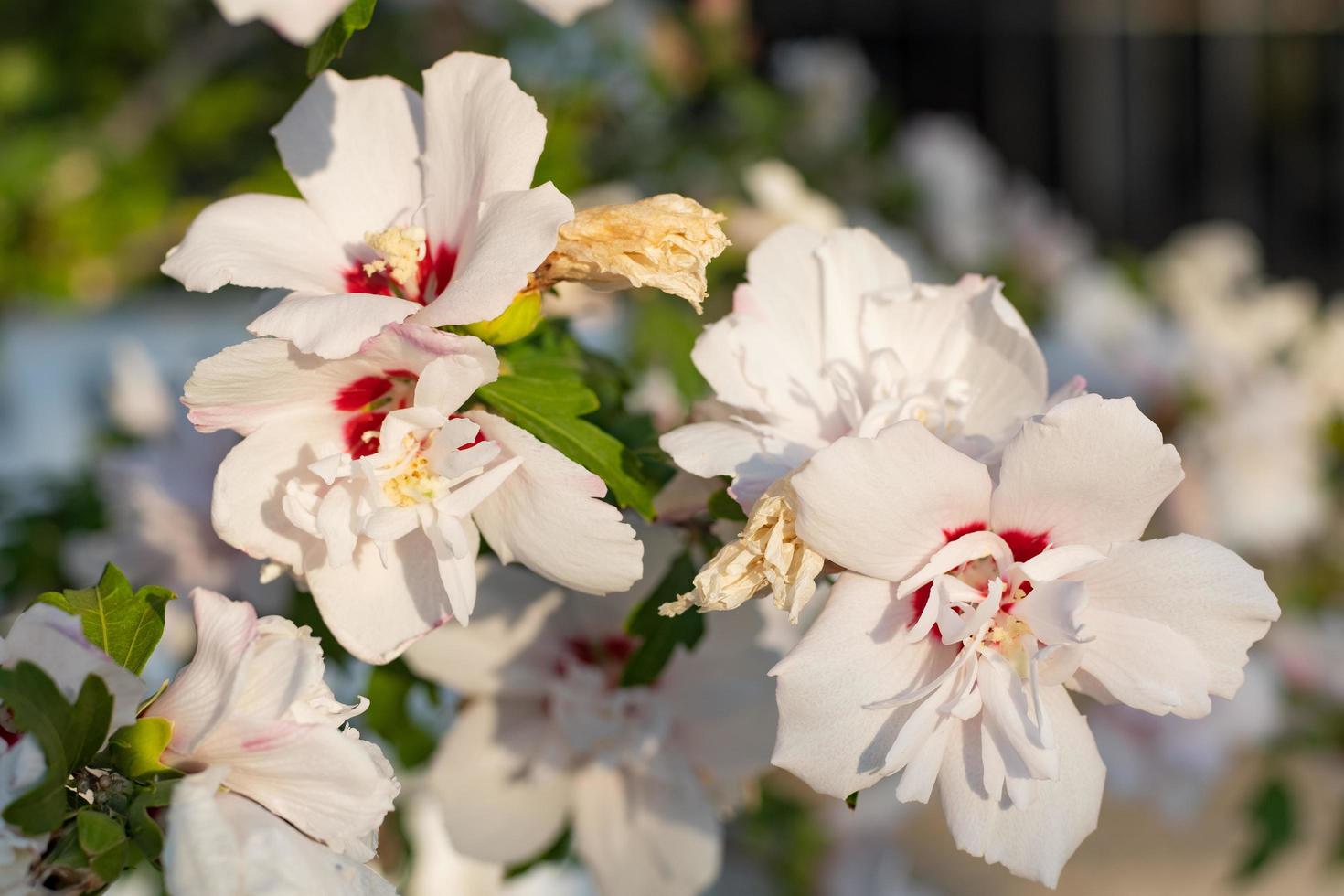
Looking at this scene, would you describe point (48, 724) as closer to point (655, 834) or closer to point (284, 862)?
point (284, 862)

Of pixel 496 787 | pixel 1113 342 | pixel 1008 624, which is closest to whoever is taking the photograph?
pixel 1008 624

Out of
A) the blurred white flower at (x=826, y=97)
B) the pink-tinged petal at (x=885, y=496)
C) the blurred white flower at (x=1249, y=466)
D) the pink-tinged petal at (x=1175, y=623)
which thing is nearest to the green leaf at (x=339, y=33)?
the pink-tinged petal at (x=885, y=496)

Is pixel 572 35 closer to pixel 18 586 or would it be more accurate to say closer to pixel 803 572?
pixel 18 586

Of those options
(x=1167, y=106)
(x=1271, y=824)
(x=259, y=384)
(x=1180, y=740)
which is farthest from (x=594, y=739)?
(x=1167, y=106)

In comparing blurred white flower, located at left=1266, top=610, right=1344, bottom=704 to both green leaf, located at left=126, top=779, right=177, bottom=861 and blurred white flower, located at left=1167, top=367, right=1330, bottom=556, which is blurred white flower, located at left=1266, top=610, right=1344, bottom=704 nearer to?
blurred white flower, located at left=1167, top=367, right=1330, bottom=556

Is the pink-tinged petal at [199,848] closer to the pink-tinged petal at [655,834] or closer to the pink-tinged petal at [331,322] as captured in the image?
the pink-tinged petal at [331,322]

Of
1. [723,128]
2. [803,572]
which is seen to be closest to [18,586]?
[803,572]
